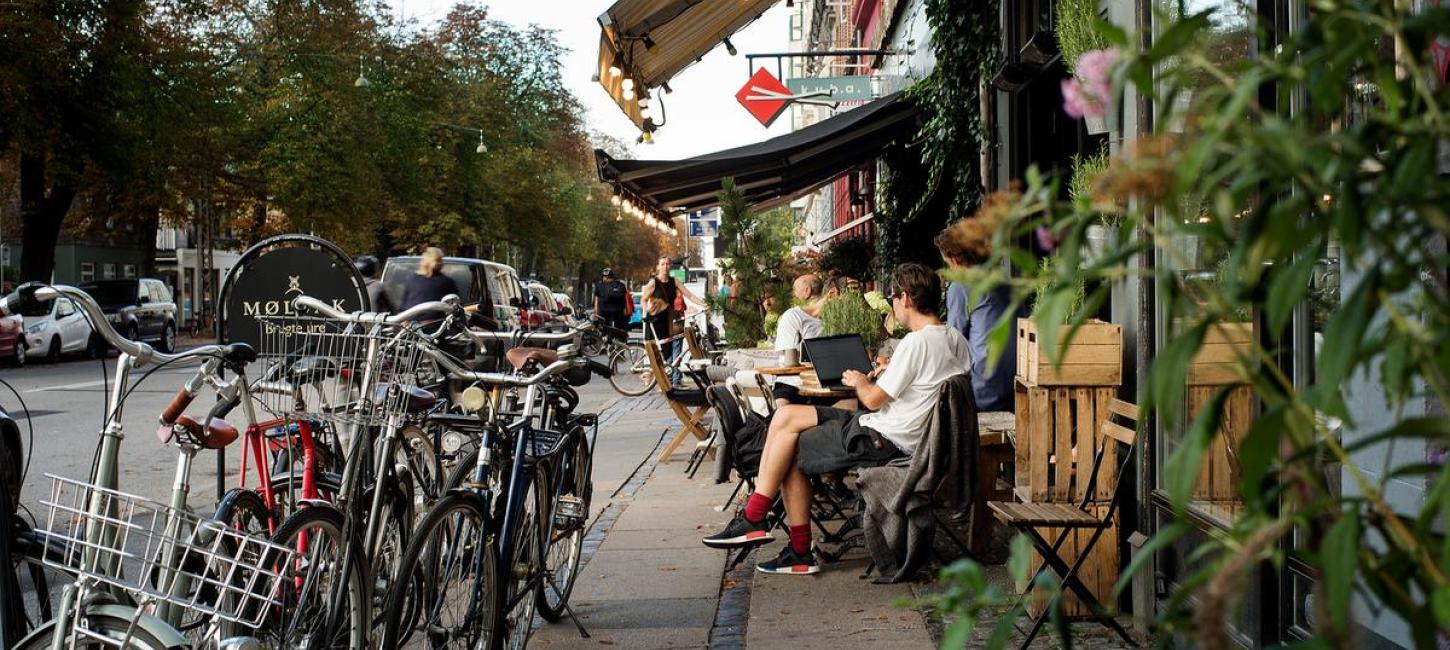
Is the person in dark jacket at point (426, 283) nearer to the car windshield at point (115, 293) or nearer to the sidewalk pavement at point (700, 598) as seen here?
the sidewalk pavement at point (700, 598)

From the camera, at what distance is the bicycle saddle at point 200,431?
3.98m

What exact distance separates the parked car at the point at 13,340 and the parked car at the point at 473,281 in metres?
9.39

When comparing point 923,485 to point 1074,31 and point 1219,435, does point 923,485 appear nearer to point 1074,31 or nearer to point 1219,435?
point 1219,435

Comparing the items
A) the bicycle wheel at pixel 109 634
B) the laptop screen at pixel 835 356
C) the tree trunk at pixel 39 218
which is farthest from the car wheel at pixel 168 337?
the bicycle wheel at pixel 109 634

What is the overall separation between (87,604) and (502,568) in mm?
1906

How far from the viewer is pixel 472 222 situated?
55094 millimetres

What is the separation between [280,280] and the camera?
6375 millimetres

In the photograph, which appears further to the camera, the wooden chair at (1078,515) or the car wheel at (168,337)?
the car wheel at (168,337)

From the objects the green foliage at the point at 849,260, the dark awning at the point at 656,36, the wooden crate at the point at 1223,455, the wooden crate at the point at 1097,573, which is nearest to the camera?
the wooden crate at the point at 1223,455

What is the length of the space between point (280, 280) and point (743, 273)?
379 inches

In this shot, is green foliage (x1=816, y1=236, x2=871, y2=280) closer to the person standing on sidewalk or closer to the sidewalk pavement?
the person standing on sidewalk

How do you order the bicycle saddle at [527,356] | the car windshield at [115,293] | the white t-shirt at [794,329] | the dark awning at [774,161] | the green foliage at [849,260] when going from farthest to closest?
the car windshield at [115,293], the green foliage at [849,260], the dark awning at [774,161], the white t-shirt at [794,329], the bicycle saddle at [527,356]

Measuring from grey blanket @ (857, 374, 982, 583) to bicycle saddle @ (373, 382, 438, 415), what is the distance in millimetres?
2431

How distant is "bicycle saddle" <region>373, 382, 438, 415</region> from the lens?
4.45 meters
